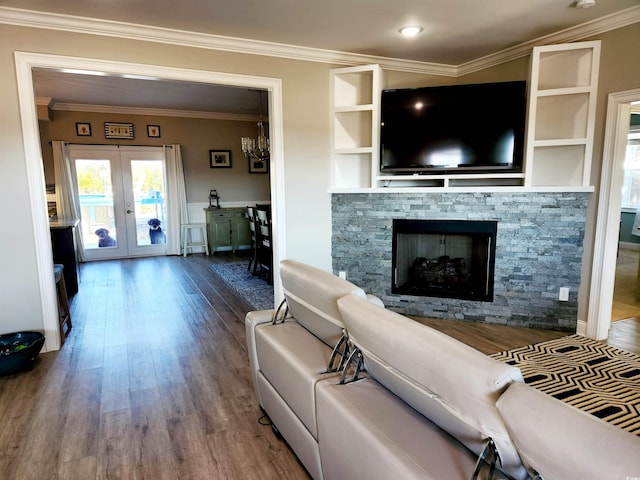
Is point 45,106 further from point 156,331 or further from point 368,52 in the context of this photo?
point 368,52

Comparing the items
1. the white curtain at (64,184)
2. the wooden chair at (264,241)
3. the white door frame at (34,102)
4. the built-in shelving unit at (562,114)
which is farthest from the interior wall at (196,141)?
the built-in shelving unit at (562,114)

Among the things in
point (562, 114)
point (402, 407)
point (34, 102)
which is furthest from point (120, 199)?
point (402, 407)

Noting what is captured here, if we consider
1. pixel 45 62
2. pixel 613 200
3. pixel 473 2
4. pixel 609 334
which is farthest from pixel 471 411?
pixel 45 62

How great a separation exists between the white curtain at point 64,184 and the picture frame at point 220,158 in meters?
2.42

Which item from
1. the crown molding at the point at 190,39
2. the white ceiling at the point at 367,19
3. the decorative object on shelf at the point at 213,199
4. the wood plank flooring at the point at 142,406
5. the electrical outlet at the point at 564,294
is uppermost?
the white ceiling at the point at 367,19

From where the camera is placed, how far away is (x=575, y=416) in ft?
2.68

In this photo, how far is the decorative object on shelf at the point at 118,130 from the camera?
705cm

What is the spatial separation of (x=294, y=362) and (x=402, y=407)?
54 cm

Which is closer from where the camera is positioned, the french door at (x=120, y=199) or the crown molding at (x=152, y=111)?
the crown molding at (x=152, y=111)

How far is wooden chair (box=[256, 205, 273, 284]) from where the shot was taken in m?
5.25

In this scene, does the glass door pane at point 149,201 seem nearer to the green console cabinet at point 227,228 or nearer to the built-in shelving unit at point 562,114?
the green console cabinet at point 227,228

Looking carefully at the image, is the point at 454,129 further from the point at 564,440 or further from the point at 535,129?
the point at 564,440

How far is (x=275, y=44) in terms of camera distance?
367cm

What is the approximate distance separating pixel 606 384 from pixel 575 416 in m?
2.47
